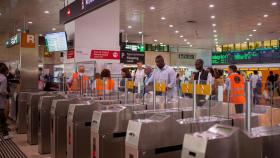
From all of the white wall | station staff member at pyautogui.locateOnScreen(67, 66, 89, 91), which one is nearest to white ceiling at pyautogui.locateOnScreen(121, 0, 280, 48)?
the white wall

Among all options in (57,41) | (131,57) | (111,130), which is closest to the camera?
(111,130)

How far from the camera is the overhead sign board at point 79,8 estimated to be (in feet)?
16.8

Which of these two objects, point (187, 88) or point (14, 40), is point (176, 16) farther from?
point (187, 88)

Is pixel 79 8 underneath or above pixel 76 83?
above

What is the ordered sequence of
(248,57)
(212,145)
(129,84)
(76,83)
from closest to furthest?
(212,145), (129,84), (76,83), (248,57)

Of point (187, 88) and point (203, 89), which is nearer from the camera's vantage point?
point (203, 89)

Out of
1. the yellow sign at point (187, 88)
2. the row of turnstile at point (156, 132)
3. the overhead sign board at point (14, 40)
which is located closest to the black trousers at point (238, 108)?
the row of turnstile at point (156, 132)

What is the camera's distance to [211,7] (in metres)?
11.3

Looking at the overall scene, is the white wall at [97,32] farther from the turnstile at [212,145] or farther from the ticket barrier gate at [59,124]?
the turnstile at [212,145]

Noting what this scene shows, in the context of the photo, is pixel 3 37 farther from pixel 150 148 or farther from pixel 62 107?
pixel 150 148

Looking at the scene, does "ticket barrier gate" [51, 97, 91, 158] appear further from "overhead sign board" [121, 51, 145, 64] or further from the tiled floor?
"overhead sign board" [121, 51, 145, 64]

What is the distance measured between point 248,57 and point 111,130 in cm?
1762

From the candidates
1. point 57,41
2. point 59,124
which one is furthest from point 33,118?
point 57,41

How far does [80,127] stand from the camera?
3936mm
